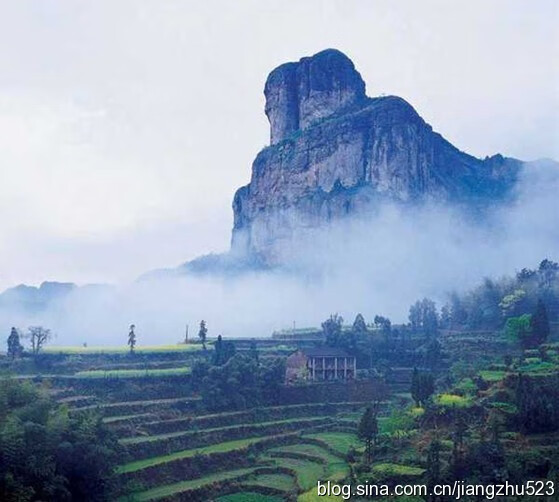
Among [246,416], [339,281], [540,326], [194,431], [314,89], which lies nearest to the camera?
[194,431]

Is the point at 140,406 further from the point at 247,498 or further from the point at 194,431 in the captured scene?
the point at 247,498

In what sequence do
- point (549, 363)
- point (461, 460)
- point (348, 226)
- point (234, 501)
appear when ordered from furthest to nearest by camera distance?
point (348, 226) → point (549, 363) → point (234, 501) → point (461, 460)

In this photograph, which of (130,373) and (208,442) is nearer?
(208,442)

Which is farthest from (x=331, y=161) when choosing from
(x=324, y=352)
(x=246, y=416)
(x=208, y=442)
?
(x=208, y=442)

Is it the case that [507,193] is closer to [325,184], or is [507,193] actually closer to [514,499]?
[325,184]

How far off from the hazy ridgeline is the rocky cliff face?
13.5 ft

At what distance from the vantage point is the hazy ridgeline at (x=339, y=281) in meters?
104

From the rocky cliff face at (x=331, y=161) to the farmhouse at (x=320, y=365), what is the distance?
66121 millimetres

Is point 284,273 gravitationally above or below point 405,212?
below

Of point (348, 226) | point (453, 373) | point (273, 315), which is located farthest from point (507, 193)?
point (453, 373)

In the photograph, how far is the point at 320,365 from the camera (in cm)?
5419

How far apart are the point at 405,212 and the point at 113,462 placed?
3876 inches

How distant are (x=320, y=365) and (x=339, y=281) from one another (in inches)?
2403

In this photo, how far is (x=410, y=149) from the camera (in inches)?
4882
